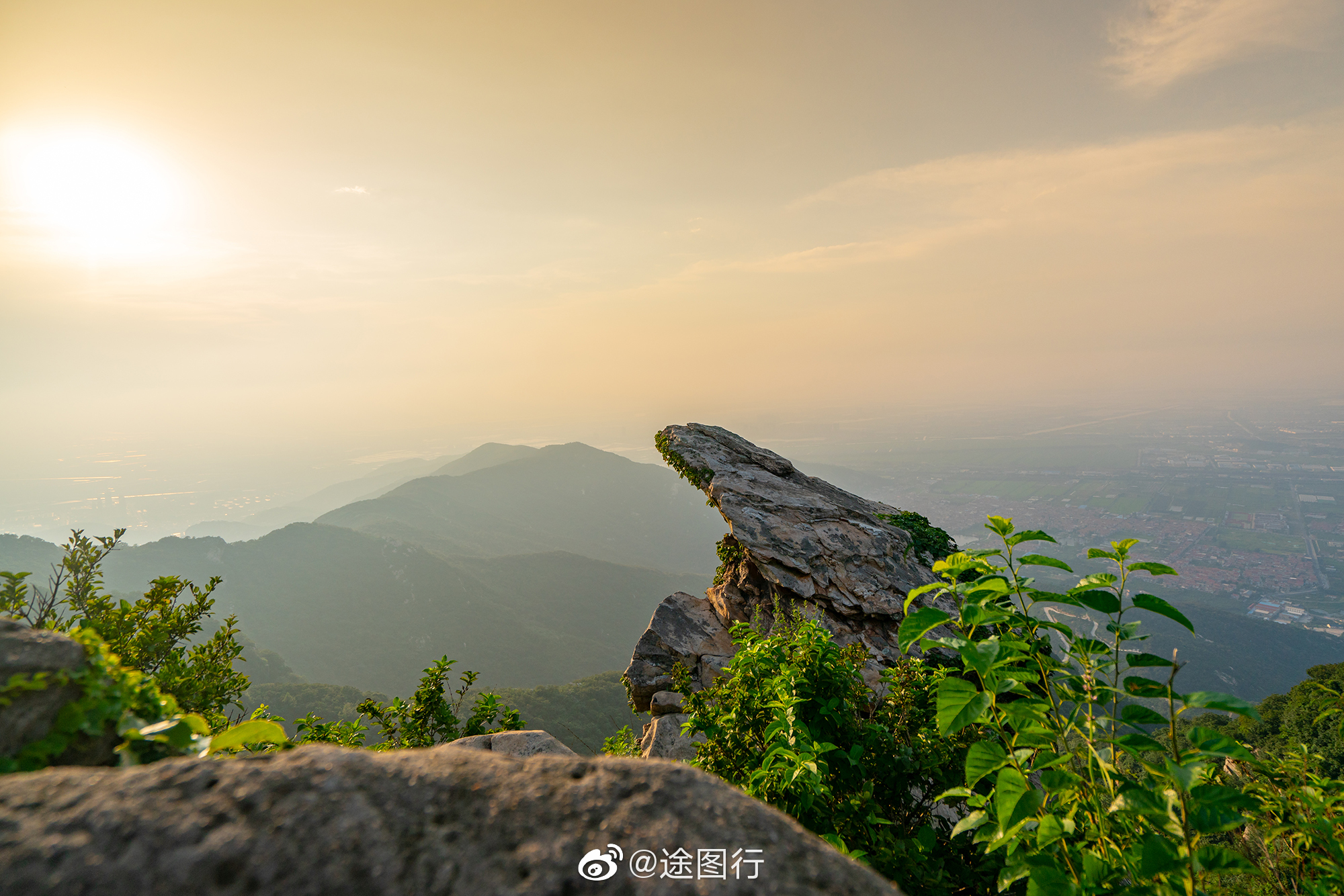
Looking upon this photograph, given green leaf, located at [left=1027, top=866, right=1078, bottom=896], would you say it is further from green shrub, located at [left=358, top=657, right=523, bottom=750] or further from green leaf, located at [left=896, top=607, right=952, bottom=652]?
Answer: green shrub, located at [left=358, top=657, right=523, bottom=750]

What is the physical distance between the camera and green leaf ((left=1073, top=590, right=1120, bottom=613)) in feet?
7.01

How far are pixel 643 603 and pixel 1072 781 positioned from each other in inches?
6523

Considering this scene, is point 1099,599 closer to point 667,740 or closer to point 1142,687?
point 1142,687

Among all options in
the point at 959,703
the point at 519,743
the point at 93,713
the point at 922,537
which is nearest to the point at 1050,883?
the point at 959,703

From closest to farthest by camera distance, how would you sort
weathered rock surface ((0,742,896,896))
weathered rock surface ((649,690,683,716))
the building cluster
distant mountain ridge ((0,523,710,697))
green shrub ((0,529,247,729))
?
1. weathered rock surface ((0,742,896,896))
2. green shrub ((0,529,247,729))
3. weathered rock surface ((649,690,683,716))
4. the building cluster
5. distant mountain ridge ((0,523,710,697))

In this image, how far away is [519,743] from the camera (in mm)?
6551

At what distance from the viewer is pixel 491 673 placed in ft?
373

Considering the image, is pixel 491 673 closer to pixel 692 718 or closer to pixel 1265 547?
pixel 692 718

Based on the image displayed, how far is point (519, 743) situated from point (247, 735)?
5.31m

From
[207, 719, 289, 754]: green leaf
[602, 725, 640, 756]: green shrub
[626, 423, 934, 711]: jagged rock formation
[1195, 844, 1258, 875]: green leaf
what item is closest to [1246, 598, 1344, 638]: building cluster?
[626, 423, 934, 711]: jagged rock formation

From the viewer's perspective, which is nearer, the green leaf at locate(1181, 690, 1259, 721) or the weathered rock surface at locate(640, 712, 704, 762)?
the green leaf at locate(1181, 690, 1259, 721)

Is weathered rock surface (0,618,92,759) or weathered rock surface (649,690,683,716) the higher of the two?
weathered rock surface (0,618,92,759)

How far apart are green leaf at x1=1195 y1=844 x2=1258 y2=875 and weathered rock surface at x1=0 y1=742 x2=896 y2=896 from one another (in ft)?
3.44

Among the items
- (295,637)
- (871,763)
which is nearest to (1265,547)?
(871,763)
